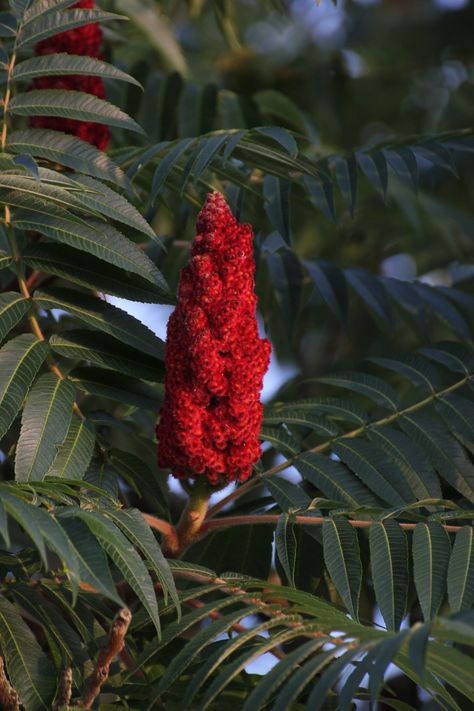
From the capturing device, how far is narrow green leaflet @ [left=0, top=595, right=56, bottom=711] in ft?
7.59

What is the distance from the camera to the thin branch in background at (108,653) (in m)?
2.03

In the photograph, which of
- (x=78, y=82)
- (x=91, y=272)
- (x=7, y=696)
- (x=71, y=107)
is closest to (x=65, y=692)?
(x=7, y=696)

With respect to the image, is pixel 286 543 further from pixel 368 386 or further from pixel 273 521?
pixel 368 386

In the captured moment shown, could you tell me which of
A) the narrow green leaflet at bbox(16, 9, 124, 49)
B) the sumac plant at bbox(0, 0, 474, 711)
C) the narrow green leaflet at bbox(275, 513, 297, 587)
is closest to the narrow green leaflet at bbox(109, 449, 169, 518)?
the sumac plant at bbox(0, 0, 474, 711)

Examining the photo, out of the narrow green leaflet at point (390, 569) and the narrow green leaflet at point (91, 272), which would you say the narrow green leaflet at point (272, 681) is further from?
the narrow green leaflet at point (91, 272)

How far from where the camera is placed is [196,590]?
2.37 meters

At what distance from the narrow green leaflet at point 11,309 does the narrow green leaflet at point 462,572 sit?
3.42 feet

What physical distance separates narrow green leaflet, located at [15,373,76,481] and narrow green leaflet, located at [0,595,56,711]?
34 cm

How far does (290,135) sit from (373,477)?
31.6 inches

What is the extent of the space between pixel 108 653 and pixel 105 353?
808 millimetres

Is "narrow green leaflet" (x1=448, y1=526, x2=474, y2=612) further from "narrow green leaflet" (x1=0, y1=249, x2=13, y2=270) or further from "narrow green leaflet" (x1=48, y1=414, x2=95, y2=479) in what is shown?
"narrow green leaflet" (x1=0, y1=249, x2=13, y2=270)

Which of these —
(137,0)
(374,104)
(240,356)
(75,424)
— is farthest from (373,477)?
(374,104)

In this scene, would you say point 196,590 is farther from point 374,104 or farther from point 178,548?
point 374,104

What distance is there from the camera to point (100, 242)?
2.51 m
